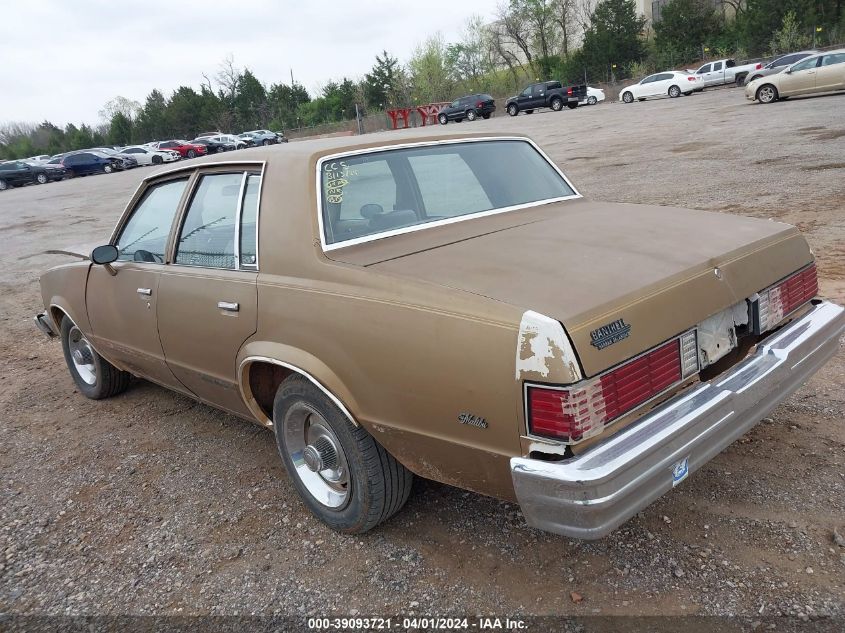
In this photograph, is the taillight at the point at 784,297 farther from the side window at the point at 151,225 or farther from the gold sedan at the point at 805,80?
the gold sedan at the point at 805,80

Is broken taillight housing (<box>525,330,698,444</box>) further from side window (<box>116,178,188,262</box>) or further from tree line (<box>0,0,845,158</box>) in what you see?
tree line (<box>0,0,845,158</box>)

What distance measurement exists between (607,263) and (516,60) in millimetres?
78358

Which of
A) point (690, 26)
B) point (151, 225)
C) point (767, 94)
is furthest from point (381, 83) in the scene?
point (151, 225)

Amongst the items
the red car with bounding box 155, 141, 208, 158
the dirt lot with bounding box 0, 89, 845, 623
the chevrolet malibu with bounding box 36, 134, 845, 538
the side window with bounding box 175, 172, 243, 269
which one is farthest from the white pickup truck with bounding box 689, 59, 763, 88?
the side window with bounding box 175, 172, 243, 269

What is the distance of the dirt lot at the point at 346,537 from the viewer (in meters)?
2.43

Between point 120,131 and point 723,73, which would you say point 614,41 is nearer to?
point 723,73

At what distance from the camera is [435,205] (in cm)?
326

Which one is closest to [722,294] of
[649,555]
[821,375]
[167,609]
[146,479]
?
[649,555]

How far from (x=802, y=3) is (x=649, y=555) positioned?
4963 cm

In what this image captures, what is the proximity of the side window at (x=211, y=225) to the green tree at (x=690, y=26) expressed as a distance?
178ft

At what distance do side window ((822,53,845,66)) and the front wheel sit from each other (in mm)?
1433

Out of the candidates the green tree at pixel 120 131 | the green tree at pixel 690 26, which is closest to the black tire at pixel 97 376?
the green tree at pixel 690 26

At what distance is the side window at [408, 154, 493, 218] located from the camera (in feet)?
10.7

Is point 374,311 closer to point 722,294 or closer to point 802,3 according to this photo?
point 722,294
